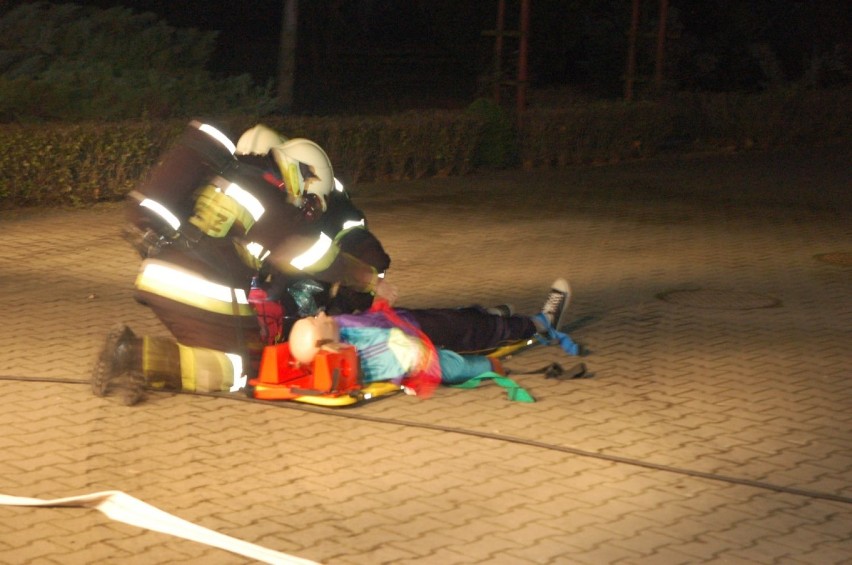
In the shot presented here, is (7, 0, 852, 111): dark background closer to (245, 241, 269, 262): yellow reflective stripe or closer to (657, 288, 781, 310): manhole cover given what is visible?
(657, 288, 781, 310): manhole cover

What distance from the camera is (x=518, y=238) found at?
1283cm

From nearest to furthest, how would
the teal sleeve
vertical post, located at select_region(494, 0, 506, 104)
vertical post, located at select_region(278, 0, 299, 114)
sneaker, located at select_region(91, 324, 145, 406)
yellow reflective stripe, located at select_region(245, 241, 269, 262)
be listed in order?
sneaker, located at select_region(91, 324, 145, 406), yellow reflective stripe, located at select_region(245, 241, 269, 262), the teal sleeve, vertical post, located at select_region(494, 0, 506, 104), vertical post, located at select_region(278, 0, 299, 114)

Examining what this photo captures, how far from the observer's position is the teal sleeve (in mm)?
7266

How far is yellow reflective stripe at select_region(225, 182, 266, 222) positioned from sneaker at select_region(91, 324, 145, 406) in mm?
855

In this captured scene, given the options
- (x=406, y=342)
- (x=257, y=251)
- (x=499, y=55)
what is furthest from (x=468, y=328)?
(x=499, y=55)

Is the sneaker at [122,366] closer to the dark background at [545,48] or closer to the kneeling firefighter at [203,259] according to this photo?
the kneeling firefighter at [203,259]

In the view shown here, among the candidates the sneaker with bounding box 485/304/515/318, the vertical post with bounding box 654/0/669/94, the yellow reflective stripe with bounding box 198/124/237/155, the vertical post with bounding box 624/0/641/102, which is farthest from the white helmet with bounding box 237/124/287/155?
the vertical post with bounding box 654/0/669/94

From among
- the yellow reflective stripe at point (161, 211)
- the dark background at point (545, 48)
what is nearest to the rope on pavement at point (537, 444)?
the yellow reflective stripe at point (161, 211)

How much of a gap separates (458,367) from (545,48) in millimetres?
25879

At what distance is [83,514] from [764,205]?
12.0 metres

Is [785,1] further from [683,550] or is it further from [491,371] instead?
[683,550]

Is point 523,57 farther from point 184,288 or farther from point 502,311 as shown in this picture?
point 184,288

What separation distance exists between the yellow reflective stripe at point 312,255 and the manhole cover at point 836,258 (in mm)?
6482

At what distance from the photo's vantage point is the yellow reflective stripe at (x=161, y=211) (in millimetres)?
6645
